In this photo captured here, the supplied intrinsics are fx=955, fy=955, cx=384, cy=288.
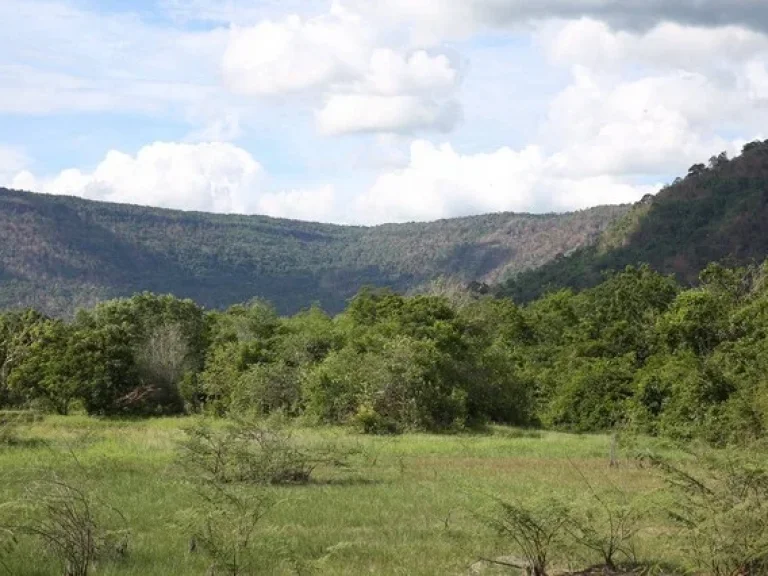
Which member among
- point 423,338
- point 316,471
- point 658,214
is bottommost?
point 316,471

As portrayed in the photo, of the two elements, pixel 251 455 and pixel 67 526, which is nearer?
pixel 67 526

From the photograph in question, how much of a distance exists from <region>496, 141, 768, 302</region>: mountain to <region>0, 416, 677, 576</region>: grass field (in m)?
63.0

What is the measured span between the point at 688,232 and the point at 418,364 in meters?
68.4

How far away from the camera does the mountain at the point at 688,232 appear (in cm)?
9356

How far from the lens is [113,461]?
23609mm

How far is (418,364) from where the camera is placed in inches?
1542

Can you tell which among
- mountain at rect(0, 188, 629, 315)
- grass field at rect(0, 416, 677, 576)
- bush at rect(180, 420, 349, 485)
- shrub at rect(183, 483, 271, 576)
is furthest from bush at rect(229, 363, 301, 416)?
mountain at rect(0, 188, 629, 315)

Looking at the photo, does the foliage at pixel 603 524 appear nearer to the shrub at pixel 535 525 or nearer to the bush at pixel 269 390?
the shrub at pixel 535 525

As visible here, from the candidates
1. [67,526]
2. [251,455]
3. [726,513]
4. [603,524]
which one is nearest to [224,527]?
[67,526]

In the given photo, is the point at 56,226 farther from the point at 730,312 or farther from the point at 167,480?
the point at 167,480

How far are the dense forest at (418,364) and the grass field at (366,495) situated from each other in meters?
4.26

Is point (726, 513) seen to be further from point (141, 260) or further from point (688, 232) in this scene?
point (141, 260)

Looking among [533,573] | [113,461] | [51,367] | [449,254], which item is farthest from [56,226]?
[533,573]

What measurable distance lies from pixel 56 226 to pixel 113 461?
162m
